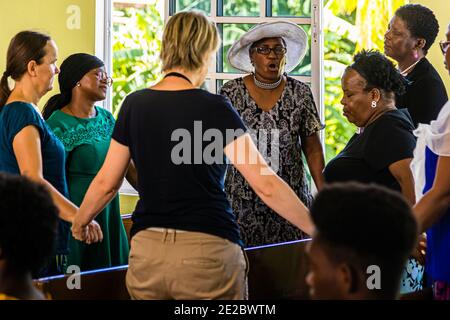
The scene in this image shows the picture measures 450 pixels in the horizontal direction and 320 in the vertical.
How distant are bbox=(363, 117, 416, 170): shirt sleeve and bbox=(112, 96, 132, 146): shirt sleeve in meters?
1.04

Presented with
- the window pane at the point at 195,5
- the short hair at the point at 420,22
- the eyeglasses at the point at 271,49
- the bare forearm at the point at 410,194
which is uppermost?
the window pane at the point at 195,5

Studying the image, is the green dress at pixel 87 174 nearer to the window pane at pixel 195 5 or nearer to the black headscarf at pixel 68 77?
the black headscarf at pixel 68 77

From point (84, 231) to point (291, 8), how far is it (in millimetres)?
2515

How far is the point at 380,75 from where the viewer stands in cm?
337

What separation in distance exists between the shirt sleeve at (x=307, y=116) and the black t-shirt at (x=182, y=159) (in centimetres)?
137

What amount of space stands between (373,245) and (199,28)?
3.65 feet

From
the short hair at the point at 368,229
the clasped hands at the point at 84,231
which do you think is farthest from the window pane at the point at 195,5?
the short hair at the point at 368,229

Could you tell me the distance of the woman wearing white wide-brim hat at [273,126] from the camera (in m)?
3.79

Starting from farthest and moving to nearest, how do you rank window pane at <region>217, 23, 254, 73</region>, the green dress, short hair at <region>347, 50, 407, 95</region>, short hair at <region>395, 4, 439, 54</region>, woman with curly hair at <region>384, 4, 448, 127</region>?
window pane at <region>217, 23, 254, 73</region>
short hair at <region>395, 4, 439, 54</region>
woman with curly hair at <region>384, 4, 448, 127</region>
the green dress
short hair at <region>347, 50, 407, 95</region>

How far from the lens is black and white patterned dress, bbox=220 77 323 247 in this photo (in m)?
3.79

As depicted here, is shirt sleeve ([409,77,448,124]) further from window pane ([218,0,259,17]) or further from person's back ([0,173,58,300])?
person's back ([0,173,58,300])

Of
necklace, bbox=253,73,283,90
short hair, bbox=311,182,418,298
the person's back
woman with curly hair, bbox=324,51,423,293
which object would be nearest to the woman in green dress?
necklace, bbox=253,73,283,90

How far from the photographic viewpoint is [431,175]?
8.52ft
